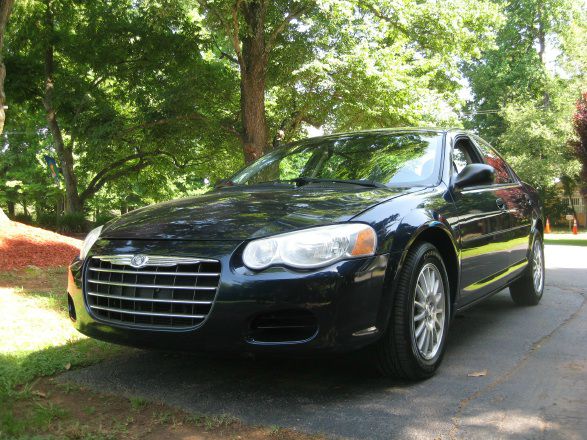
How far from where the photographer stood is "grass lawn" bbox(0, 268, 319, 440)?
269 cm

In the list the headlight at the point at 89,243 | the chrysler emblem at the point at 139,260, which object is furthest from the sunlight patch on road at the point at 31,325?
the chrysler emblem at the point at 139,260

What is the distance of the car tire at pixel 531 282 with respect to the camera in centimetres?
567

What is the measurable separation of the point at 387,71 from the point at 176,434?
42.7 feet

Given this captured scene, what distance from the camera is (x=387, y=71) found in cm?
1452

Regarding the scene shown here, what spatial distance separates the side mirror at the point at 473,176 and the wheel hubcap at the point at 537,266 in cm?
203

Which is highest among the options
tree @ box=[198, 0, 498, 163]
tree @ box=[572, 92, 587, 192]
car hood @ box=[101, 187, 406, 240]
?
tree @ box=[198, 0, 498, 163]

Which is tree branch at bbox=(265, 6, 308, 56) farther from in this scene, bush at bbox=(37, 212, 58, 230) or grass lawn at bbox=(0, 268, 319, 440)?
bush at bbox=(37, 212, 58, 230)

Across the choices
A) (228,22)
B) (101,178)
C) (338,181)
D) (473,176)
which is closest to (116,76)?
(228,22)

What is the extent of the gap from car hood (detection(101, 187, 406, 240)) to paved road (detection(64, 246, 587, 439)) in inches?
27.1

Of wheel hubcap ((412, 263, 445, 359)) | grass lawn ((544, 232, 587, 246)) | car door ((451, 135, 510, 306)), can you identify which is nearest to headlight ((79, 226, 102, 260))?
wheel hubcap ((412, 263, 445, 359))

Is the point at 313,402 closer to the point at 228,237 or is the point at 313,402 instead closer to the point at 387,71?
the point at 228,237

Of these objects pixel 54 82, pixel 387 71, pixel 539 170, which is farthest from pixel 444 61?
pixel 539 170

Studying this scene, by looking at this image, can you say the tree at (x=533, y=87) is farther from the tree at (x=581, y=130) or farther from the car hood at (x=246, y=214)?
the car hood at (x=246, y=214)

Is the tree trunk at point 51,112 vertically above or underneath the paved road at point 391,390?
above
